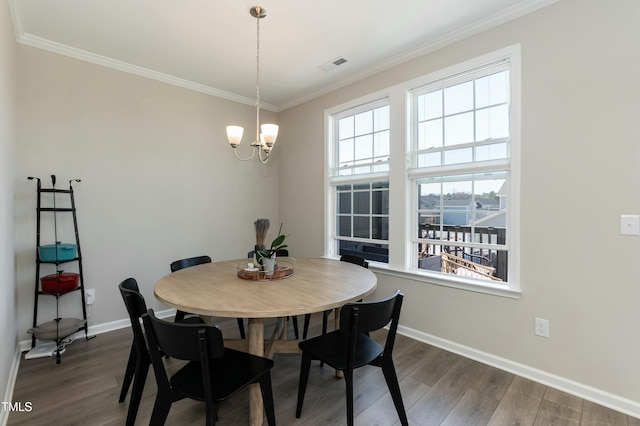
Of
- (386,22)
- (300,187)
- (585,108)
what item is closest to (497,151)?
(585,108)

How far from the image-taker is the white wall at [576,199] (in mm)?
1979

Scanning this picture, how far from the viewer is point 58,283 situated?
2662 mm

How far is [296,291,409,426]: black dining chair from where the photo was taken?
60.3 inches

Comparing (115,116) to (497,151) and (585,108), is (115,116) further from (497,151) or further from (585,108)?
(585,108)

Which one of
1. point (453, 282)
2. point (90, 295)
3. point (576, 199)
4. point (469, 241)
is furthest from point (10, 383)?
point (576, 199)

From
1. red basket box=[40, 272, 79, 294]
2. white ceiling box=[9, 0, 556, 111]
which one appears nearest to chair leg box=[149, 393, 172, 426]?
red basket box=[40, 272, 79, 294]

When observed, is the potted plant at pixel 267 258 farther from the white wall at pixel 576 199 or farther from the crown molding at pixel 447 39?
the crown molding at pixel 447 39

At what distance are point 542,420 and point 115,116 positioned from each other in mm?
4460

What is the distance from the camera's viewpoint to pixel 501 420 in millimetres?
1888

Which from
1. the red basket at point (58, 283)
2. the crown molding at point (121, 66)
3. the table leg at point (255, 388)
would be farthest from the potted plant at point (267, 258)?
the crown molding at point (121, 66)

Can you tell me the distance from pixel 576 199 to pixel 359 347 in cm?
184

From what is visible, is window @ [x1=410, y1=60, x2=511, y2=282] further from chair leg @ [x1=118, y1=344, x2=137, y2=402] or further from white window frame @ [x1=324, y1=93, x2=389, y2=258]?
chair leg @ [x1=118, y1=344, x2=137, y2=402]

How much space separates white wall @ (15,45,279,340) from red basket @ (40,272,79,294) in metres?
0.33

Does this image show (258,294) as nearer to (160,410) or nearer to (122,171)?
(160,410)
